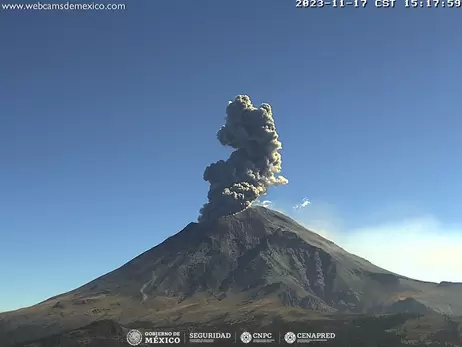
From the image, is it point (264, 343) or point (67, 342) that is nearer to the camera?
point (264, 343)

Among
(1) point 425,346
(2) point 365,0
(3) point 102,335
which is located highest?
(2) point 365,0

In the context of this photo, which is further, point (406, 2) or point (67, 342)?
point (67, 342)

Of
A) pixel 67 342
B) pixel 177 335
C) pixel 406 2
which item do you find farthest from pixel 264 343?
pixel 406 2

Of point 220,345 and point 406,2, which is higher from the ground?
point 406,2

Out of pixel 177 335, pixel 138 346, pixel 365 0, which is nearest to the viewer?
pixel 365 0

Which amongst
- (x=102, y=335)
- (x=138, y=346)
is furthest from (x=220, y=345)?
(x=102, y=335)

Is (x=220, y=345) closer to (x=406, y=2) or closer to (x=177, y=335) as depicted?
(x=177, y=335)

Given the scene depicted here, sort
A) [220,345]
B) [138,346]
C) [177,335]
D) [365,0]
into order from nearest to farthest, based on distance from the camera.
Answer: [365,0] → [138,346] → [220,345] → [177,335]

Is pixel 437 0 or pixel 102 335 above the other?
pixel 437 0

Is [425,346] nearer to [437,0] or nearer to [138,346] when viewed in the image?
[138,346]
